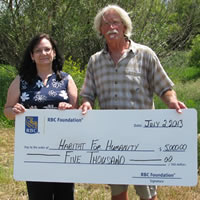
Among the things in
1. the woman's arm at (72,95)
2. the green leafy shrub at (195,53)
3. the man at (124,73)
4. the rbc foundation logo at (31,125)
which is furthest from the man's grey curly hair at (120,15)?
the green leafy shrub at (195,53)

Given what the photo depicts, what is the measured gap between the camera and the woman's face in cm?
239

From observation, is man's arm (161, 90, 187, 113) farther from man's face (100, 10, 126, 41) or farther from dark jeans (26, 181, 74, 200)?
dark jeans (26, 181, 74, 200)

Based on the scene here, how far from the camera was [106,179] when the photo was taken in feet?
7.59

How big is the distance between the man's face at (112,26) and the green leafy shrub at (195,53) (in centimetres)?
1621

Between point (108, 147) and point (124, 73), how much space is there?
582mm

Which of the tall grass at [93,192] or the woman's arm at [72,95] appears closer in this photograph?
the woman's arm at [72,95]

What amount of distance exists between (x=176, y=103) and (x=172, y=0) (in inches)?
254

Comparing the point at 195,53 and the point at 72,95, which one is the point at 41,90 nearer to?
the point at 72,95

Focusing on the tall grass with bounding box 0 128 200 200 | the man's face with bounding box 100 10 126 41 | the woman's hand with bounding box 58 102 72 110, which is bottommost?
the tall grass with bounding box 0 128 200 200

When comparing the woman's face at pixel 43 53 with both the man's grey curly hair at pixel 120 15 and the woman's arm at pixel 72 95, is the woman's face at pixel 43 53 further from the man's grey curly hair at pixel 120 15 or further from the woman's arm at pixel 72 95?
the man's grey curly hair at pixel 120 15

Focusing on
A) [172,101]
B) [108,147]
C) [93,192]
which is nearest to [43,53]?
[108,147]

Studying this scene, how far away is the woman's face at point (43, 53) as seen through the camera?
2.39 meters

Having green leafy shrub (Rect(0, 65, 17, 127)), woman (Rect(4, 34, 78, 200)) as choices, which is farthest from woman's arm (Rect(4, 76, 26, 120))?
green leafy shrub (Rect(0, 65, 17, 127))

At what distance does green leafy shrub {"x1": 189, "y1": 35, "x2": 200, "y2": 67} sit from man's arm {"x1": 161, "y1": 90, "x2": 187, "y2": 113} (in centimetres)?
1620
